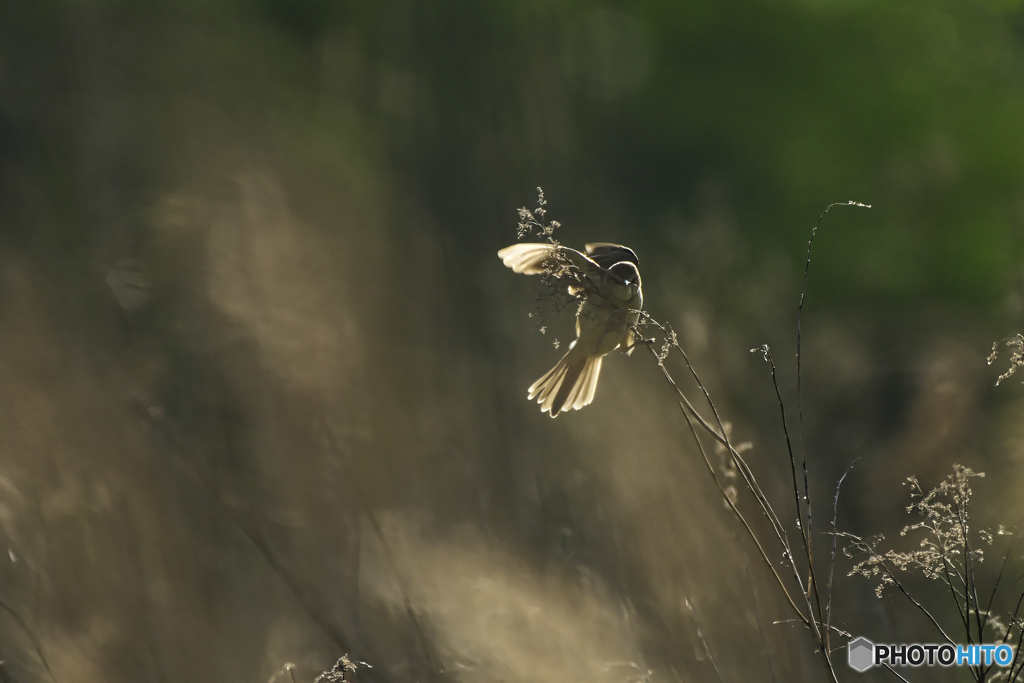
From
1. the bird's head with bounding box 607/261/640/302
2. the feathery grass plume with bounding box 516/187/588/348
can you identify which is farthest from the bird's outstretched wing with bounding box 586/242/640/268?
the feathery grass plume with bounding box 516/187/588/348

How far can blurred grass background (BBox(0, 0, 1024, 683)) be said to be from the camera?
1364mm

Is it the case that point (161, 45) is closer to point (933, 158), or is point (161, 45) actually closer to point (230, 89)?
point (230, 89)

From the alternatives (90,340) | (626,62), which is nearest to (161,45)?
(90,340)

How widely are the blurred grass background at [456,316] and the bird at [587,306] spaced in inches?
10.1

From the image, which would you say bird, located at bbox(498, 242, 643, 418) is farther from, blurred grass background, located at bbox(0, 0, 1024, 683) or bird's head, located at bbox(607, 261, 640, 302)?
blurred grass background, located at bbox(0, 0, 1024, 683)

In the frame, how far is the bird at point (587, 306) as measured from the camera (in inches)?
36.4

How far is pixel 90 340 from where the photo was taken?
1.92 meters

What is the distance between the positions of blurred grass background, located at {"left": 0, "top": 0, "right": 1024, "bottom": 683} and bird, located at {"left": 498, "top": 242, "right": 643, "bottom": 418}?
26cm

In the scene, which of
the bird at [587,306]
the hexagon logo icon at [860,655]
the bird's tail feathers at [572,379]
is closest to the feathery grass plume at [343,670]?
the bird at [587,306]

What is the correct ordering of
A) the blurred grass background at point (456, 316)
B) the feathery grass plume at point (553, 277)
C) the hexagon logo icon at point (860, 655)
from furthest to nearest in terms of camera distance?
the blurred grass background at point (456, 316)
the hexagon logo icon at point (860, 655)
the feathery grass plume at point (553, 277)

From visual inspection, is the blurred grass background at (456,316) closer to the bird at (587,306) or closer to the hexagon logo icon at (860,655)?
the hexagon logo icon at (860,655)

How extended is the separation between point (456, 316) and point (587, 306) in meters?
1.34

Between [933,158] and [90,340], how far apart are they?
301 cm

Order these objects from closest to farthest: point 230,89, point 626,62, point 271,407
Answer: point 271,407
point 230,89
point 626,62
